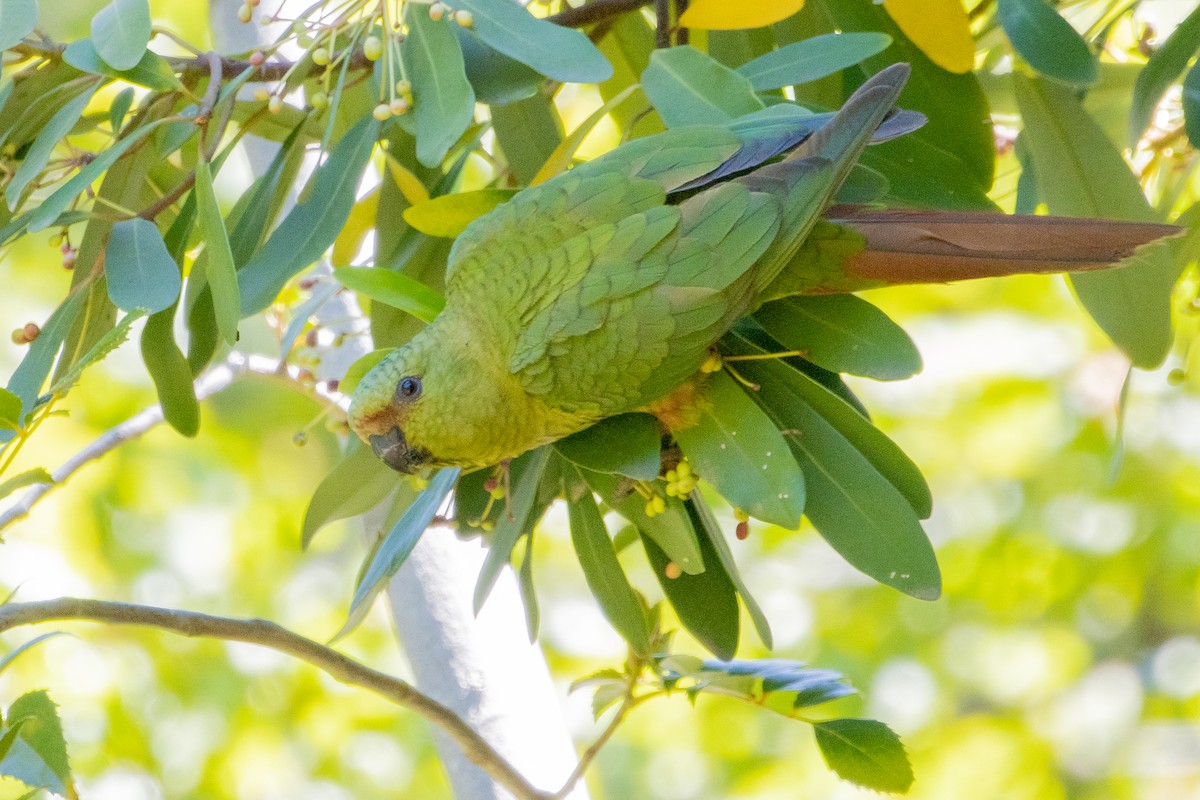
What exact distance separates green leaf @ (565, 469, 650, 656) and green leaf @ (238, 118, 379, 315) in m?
0.36

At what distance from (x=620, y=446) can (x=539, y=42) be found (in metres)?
0.38

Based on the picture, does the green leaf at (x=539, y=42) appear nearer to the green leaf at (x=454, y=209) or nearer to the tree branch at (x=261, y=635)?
the green leaf at (x=454, y=209)

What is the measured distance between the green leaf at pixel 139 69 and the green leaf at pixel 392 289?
239 mm

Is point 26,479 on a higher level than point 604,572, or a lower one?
higher

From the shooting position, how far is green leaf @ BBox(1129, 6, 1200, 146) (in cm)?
104

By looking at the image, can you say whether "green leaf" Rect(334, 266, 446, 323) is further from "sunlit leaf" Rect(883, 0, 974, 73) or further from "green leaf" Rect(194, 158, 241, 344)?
"sunlit leaf" Rect(883, 0, 974, 73)

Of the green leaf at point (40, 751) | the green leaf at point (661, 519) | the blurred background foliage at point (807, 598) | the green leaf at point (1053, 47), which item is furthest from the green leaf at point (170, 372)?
the blurred background foliage at point (807, 598)

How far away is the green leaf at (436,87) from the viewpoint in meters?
1.01

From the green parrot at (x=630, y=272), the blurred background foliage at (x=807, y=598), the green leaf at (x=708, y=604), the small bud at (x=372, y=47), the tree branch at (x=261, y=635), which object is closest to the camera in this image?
the tree branch at (x=261, y=635)

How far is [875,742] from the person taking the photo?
3.65 feet

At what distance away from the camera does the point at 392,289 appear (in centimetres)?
110

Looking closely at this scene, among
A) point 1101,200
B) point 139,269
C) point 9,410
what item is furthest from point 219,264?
point 1101,200

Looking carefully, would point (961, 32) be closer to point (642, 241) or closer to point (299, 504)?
point (642, 241)

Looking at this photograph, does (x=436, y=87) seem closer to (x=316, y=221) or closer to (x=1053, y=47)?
(x=316, y=221)
